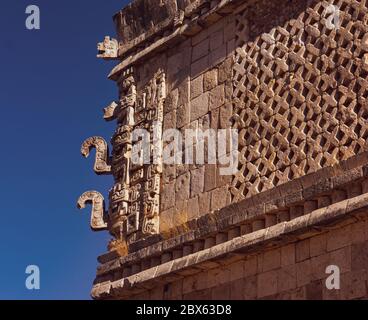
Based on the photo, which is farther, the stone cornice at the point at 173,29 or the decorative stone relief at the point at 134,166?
the decorative stone relief at the point at 134,166

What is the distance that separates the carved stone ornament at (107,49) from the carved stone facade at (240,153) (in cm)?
1

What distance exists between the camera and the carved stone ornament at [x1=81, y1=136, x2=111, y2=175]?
Result: 1097cm

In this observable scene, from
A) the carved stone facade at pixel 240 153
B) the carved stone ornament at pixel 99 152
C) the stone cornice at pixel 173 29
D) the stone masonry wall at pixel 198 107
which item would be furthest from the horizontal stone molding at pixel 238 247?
the stone cornice at pixel 173 29

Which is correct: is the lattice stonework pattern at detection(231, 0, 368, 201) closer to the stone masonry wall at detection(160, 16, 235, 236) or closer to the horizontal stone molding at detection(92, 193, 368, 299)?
the stone masonry wall at detection(160, 16, 235, 236)

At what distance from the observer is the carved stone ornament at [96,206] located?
Answer: 1072cm

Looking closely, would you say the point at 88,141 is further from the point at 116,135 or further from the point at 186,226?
the point at 186,226

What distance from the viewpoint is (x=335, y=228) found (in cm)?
793

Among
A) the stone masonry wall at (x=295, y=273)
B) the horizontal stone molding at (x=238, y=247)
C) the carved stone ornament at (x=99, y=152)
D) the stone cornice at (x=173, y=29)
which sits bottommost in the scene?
the stone masonry wall at (x=295, y=273)

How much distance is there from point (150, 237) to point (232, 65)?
1974mm

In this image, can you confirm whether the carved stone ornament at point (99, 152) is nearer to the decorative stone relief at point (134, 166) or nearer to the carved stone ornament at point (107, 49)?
the decorative stone relief at point (134, 166)

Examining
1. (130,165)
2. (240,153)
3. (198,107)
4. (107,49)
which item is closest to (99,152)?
(130,165)

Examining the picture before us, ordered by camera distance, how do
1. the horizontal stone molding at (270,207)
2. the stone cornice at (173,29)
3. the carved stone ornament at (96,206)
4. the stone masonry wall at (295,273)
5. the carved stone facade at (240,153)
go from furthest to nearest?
the carved stone ornament at (96,206) < the stone cornice at (173,29) < the carved stone facade at (240,153) < the horizontal stone molding at (270,207) < the stone masonry wall at (295,273)

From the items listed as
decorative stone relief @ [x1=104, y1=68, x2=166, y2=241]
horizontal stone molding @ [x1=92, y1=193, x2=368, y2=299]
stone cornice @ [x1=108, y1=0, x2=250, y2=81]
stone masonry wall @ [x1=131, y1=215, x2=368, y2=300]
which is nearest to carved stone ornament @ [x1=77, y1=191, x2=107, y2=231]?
decorative stone relief @ [x1=104, y1=68, x2=166, y2=241]

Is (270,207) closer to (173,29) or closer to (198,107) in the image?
(198,107)
